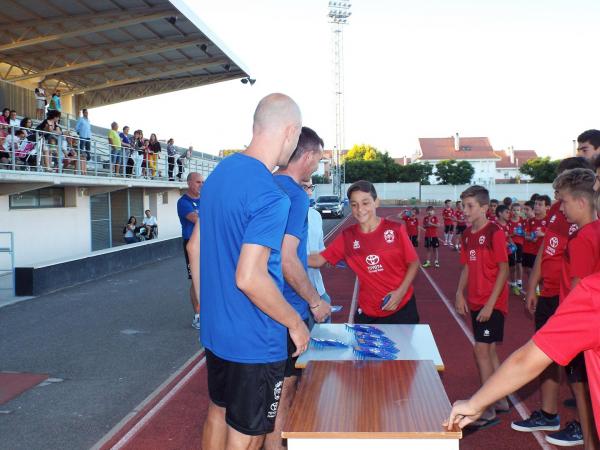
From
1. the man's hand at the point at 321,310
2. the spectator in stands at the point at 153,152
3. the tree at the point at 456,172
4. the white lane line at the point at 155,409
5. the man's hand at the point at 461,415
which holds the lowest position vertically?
the white lane line at the point at 155,409

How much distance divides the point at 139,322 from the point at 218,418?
626 centimetres

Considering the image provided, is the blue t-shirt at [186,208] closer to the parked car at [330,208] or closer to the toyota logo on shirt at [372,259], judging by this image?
the toyota logo on shirt at [372,259]

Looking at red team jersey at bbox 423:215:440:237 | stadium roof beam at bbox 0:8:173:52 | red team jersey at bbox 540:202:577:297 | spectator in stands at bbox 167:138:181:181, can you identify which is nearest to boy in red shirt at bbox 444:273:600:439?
red team jersey at bbox 540:202:577:297

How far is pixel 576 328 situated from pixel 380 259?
2.76 meters

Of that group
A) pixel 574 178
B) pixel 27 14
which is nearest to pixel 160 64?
pixel 27 14

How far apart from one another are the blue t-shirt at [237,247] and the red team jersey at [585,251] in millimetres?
2055

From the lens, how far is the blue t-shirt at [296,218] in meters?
3.12

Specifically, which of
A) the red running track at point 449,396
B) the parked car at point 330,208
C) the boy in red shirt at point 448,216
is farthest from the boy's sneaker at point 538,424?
the parked car at point 330,208

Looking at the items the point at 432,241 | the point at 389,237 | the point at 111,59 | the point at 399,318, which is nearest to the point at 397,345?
the point at 399,318

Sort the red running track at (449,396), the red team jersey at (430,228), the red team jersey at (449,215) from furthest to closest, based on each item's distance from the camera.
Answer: the red team jersey at (449,215), the red team jersey at (430,228), the red running track at (449,396)

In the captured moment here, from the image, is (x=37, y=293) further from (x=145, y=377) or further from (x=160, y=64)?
(x=160, y=64)

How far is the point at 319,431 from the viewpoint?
2.16 metres

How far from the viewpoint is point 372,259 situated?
451 centimetres

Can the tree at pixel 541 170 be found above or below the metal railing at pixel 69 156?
above
